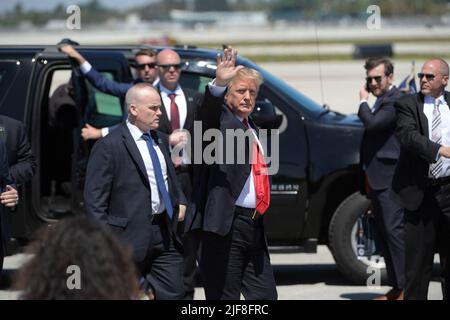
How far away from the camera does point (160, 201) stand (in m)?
5.84

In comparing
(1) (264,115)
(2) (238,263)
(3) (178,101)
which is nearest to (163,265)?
(2) (238,263)

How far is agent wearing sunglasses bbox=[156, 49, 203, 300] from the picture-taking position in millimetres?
7164

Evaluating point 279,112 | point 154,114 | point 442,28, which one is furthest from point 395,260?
point 442,28

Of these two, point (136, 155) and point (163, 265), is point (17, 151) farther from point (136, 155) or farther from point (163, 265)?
point (163, 265)

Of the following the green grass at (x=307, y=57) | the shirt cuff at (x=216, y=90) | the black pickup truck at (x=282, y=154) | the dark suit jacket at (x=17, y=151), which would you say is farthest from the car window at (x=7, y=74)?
the green grass at (x=307, y=57)

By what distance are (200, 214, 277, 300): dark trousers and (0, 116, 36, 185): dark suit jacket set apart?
1479 millimetres

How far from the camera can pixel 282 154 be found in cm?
820

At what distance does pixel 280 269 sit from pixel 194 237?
3.46 m

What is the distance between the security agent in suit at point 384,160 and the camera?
296 inches

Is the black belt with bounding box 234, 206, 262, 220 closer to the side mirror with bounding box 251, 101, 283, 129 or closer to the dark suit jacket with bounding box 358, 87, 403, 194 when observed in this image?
the side mirror with bounding box 251, 101, 283, 129

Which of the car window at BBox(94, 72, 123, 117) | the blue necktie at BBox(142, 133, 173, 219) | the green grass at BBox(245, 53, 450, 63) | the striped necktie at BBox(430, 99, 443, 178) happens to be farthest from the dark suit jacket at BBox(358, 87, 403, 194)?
the green grass at BBox(245, 53, 450, 63)

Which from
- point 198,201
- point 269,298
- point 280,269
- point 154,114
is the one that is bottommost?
point 280,269
